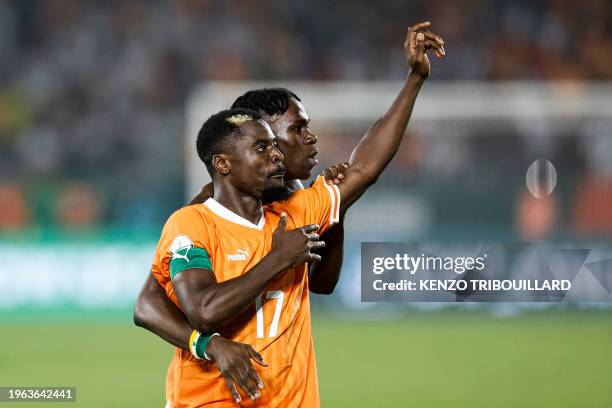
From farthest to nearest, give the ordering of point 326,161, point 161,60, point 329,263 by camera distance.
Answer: point 161,60 → point 326,161 → point 329,263

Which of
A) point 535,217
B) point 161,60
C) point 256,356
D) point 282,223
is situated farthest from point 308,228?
point 161,60

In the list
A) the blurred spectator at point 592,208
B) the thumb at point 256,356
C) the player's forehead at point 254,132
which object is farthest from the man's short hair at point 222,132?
the blurred spectator at point 592,208

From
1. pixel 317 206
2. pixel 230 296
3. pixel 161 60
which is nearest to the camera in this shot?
pixel 230 296

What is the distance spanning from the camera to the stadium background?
30.7ft

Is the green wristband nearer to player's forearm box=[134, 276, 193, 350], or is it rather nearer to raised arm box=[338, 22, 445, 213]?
player's forearm box=[134, 276, 193, 350]

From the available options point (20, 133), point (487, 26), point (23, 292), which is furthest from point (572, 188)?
point (20, 133)

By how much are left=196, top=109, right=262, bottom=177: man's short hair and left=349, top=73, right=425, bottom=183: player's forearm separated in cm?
55

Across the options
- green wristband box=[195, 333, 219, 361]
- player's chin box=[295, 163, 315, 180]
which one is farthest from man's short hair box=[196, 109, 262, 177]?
green wristband box=[195, 333, 219, 361]

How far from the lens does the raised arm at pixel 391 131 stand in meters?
4.18

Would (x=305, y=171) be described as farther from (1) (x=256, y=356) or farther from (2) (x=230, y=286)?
(1) (x=256, y=356)

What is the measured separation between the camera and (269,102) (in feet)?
14.5

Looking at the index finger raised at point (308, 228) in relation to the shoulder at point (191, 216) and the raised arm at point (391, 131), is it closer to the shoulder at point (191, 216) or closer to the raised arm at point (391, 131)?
the shoulder at point (191, 216)

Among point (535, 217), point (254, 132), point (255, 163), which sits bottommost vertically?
point (255, 163)

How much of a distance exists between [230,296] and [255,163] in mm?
621
